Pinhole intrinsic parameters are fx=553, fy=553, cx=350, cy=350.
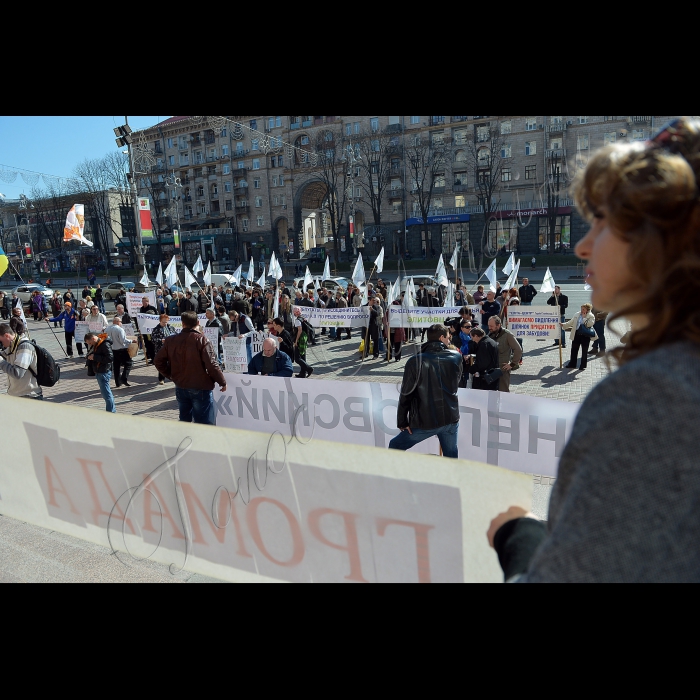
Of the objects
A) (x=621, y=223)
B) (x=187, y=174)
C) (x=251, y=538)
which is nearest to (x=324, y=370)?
(x=251, y=538)

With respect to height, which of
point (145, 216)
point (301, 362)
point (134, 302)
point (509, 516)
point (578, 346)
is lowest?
point (578, 346)

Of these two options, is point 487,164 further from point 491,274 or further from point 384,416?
point 384,416

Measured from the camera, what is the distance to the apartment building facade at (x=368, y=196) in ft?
88.8

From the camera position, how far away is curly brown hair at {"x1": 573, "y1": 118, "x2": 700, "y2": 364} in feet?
2.34

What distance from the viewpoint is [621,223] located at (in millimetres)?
Answer: 763

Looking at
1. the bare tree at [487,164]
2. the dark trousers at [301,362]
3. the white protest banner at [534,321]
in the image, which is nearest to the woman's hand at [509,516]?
the dark trousers at [301,362]

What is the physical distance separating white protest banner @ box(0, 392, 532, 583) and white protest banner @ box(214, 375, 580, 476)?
3417 mm

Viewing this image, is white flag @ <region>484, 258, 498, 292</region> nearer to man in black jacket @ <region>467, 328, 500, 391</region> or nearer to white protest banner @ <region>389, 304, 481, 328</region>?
white protest banner @ <region>389, 304, 481, 328</region>

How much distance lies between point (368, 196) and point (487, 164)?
52.4ft

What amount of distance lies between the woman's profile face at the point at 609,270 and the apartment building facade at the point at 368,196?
62.0 ft

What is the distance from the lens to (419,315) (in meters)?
13.8

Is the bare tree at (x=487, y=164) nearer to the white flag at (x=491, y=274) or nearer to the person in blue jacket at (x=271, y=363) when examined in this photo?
the white flag at (x=491, y=274)

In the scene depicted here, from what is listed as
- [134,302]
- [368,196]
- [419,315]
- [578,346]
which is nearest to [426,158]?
[368,196]

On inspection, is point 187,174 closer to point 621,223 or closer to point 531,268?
point 531,268
